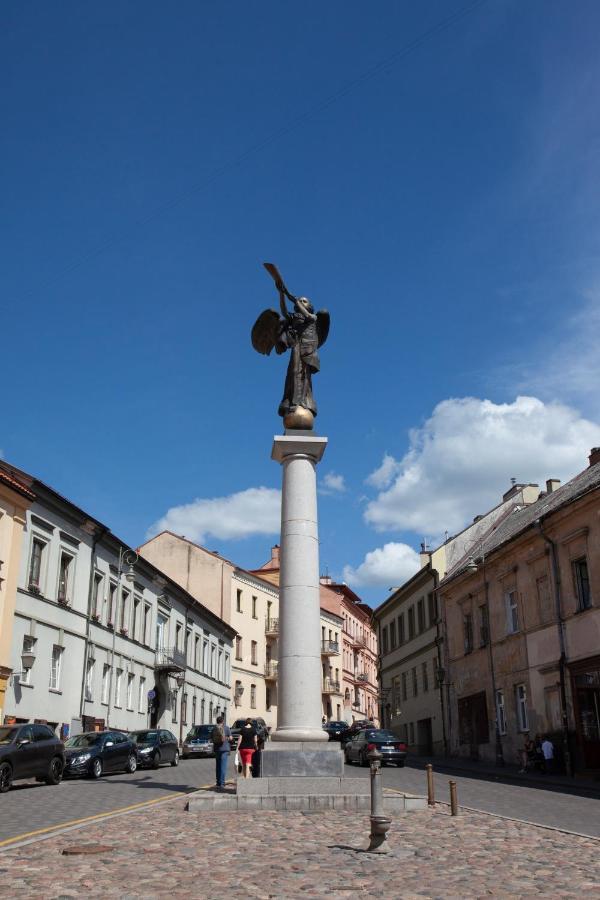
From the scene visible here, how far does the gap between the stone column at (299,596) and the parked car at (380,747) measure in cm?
1311

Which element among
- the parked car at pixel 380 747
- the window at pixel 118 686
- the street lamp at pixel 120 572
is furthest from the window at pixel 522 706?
the window at pixel 118 686

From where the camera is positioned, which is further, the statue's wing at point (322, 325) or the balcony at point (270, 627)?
the balcony at point (270, 627)

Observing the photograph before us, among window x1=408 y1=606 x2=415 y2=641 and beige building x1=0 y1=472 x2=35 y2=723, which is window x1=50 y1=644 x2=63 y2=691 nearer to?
beige building x1=0 y1=472 x2=35 y2=723

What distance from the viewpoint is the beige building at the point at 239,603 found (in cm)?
6178

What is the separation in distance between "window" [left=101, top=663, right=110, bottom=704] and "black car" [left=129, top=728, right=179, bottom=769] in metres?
6.94

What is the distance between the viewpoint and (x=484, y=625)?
116 ft

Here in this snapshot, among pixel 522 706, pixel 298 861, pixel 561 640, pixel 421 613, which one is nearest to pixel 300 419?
pixel 298 861

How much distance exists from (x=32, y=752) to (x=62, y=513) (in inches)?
539

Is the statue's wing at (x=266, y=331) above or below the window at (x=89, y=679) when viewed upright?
above

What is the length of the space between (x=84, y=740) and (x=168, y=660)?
21.2 m

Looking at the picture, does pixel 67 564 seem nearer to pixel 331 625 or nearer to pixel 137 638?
pixel 137 638

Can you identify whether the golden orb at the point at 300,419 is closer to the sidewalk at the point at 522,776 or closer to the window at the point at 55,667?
the sidewalk at the point at 522,776

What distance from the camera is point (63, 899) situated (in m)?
7.09

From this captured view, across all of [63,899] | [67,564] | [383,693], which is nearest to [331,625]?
[383,693]
